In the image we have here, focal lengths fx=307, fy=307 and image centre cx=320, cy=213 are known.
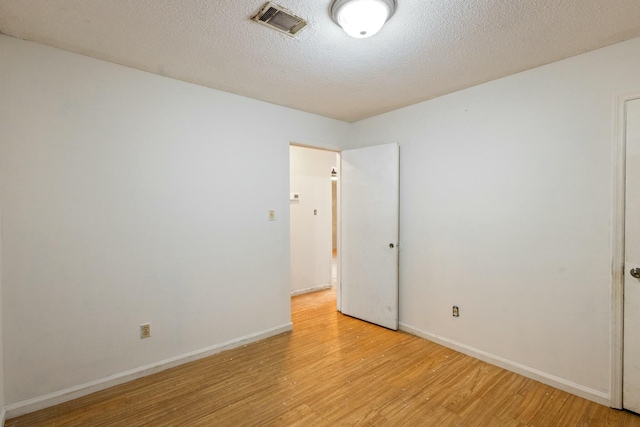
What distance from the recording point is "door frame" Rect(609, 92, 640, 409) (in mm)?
1980

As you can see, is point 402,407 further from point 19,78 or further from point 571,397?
point 19,78

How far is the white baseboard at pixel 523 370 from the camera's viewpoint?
211 centimetres

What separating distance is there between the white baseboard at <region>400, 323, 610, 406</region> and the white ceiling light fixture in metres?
2.69

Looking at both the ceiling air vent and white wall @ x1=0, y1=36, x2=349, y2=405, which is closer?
the ceiling air vent

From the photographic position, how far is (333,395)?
2.18 metres

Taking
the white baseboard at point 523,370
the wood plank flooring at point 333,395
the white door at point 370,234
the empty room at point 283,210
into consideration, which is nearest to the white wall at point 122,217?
the empty room at point 283,210

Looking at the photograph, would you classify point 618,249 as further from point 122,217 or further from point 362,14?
point 122,217

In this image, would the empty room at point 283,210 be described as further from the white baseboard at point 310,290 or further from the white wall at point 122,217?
the white baseboard at point 310,290

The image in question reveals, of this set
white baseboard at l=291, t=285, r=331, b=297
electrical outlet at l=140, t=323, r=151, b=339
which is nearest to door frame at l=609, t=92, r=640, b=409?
electrical outlet at l=140, t=323, r=151, b=339

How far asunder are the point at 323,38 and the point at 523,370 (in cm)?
287

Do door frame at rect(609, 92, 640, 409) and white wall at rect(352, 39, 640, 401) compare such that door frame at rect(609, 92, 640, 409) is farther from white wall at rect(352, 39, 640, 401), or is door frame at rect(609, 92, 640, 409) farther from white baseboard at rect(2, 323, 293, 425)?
white baseboard at rect(2, 323, 293, 425)

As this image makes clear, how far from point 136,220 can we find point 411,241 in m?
2.56

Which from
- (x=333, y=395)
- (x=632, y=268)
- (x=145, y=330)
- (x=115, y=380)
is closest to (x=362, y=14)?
(x=632, y=268)

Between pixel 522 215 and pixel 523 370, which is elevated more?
pixel 522 215
